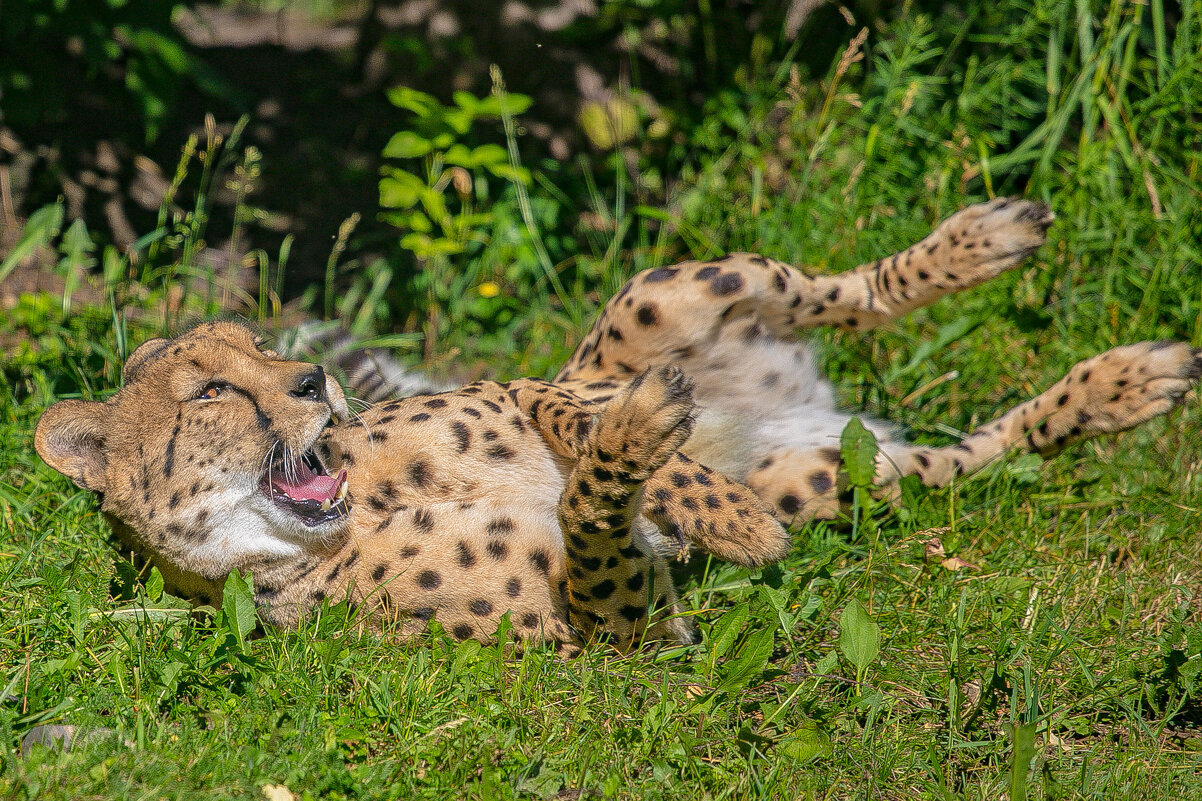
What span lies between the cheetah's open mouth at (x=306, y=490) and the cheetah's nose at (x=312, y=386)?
0.16 meters

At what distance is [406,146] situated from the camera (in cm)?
513

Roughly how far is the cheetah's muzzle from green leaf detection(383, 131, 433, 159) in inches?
98.1

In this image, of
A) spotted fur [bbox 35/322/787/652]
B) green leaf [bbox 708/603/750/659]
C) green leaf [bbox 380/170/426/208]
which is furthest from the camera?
green leaf [bbox 380/170/426/208]

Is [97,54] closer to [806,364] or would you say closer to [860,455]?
[806,364]

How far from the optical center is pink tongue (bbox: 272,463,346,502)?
9.50 ft

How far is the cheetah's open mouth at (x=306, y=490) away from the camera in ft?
9.30

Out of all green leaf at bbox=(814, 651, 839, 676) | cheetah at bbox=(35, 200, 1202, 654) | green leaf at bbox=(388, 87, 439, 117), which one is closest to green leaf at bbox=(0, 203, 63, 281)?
green leaf at bbox=(388, 87, 439, 117)

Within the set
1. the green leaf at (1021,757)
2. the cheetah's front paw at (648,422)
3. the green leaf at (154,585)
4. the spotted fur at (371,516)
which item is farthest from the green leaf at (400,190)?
the green leaf at (1021,757)

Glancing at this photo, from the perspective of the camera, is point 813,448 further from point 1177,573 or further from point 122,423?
point 122,423

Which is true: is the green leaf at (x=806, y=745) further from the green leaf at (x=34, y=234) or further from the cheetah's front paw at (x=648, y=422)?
the green leaf at (x=34, y=234)

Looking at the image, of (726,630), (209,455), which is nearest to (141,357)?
(209,455)

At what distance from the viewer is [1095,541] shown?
3449mm

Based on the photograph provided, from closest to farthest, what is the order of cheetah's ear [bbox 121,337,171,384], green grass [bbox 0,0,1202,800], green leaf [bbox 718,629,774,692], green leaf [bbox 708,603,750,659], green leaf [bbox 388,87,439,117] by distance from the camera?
green grass [bbox 0,0,1202,800] < green leaf [bbox 718,629,774,692] < green leaf [bbox 708,603,750,659] < cheetah's ear [bbox 121,337,171,384] < green leaf [bbox 388,87,439,117]

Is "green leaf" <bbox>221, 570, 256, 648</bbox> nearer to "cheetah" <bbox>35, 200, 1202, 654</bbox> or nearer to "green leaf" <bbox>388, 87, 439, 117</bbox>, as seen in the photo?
"cheetah" <bbox>35, 200, 1202, 654</bbox>
